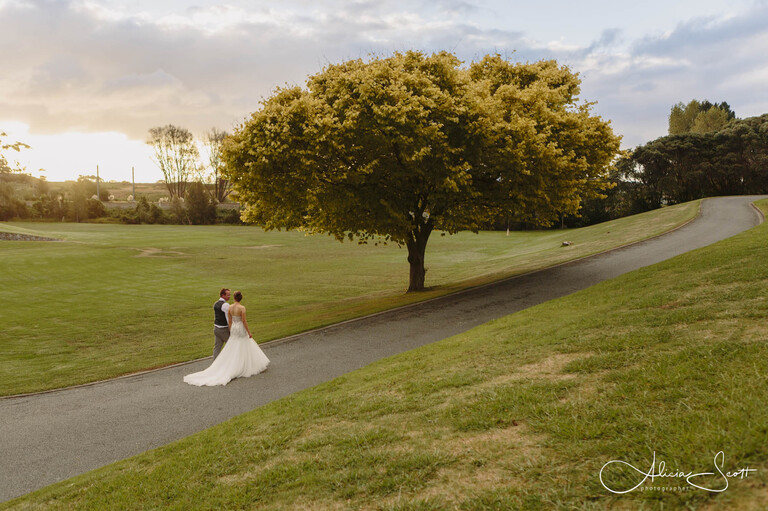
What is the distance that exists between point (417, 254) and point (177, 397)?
1506 cm

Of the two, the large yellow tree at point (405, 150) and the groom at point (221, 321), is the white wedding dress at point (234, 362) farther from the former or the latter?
the large yellow tree at point (405, 150)

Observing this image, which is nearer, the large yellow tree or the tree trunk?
the large yellow tree

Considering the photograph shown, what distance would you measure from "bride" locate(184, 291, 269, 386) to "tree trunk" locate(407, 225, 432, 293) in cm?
1219

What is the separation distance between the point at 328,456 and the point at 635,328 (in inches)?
252

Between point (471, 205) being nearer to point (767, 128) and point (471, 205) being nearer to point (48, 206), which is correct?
point (767, 128)

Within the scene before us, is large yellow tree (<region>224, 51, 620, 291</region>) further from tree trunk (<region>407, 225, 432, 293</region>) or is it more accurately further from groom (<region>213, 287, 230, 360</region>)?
groom (<region>213, 287, 230, 360</region>)

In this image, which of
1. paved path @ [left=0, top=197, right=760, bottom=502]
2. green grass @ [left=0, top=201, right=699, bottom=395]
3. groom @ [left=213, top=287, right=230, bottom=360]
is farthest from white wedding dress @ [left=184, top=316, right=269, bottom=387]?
green grass @ [left=0, top=201, right=699, bottom=395]

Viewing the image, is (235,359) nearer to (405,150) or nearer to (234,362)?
(234,362)

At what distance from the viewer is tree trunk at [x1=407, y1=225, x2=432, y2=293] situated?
23750mm

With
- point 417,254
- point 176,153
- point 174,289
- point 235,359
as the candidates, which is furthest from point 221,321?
point 176,153

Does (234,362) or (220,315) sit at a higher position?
(220,315)

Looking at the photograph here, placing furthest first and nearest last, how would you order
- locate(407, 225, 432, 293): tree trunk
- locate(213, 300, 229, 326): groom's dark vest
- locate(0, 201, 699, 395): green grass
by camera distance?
locate(407, 225, 432, 293): tree trunk → locate(0, 201, 699, 395): green grass → locate(213, 300, 229, 326): groom's dark vest

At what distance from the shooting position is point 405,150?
1789 cm

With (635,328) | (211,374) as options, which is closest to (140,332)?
(211,374)
